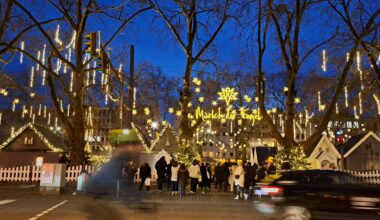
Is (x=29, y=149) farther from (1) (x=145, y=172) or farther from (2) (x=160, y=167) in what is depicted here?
(2) (x=160, y=167)

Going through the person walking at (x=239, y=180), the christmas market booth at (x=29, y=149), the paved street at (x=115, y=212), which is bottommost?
the paved street at (x=115, y=212)

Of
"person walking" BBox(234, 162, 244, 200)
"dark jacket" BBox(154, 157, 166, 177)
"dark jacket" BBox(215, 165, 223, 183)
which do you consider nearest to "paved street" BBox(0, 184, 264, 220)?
"person walking" BBox(234, 162, 244, 200)

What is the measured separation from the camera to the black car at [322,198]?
9.87 metres

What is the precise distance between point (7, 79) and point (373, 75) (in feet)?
85.6

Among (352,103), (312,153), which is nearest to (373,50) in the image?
(352,103)

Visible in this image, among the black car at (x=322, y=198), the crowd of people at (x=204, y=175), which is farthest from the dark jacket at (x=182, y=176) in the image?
the black car at (x=322, y=198)

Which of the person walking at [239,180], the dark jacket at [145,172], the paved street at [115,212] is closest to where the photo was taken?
the paved street at [115,212]

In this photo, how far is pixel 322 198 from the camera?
10.1 meters

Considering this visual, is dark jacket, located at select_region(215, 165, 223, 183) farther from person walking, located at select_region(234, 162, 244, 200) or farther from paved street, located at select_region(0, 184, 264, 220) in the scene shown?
paved street, located at select_region(0, 184, 264, 220)

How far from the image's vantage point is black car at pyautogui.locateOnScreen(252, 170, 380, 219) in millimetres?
9867

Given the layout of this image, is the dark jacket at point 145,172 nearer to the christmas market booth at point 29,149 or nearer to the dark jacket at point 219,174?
the dark jacket at point 219,174

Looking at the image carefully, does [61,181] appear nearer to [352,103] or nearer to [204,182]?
[204,182]

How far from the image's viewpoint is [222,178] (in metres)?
23.6

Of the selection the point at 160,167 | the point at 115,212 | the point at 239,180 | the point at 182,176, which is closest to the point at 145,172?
the point at 160,167
